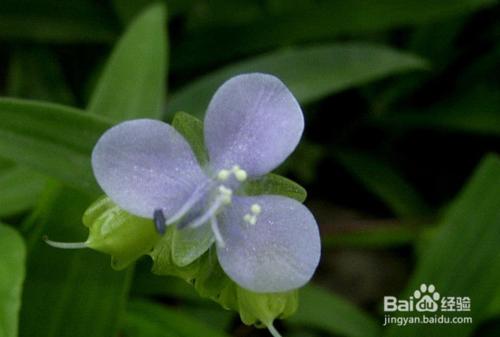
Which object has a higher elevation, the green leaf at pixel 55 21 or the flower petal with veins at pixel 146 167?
the flower petal with veins at pixel 146 167

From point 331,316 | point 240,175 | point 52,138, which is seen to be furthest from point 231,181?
point 331,316

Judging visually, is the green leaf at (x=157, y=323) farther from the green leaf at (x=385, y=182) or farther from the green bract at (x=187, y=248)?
the green leaf at (x=385, y=182)

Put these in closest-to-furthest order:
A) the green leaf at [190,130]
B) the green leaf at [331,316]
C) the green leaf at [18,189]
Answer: the green leaf at [190,130]
the green leaf at [18,189]
the green leaf at [331,316]

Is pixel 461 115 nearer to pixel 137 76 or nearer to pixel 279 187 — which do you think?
pixel 137 76

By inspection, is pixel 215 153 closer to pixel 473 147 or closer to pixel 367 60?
pixel 367 60

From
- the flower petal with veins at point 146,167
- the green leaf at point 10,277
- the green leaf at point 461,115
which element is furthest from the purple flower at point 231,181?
the green leaf at point 461,115

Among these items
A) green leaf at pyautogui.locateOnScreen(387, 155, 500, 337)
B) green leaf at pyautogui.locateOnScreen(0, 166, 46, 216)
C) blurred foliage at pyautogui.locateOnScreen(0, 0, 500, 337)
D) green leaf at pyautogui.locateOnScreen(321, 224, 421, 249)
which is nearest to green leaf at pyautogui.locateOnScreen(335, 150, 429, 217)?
blurred foliage at pyautogui.locateOnScreen(0, 0, 500, 337)
